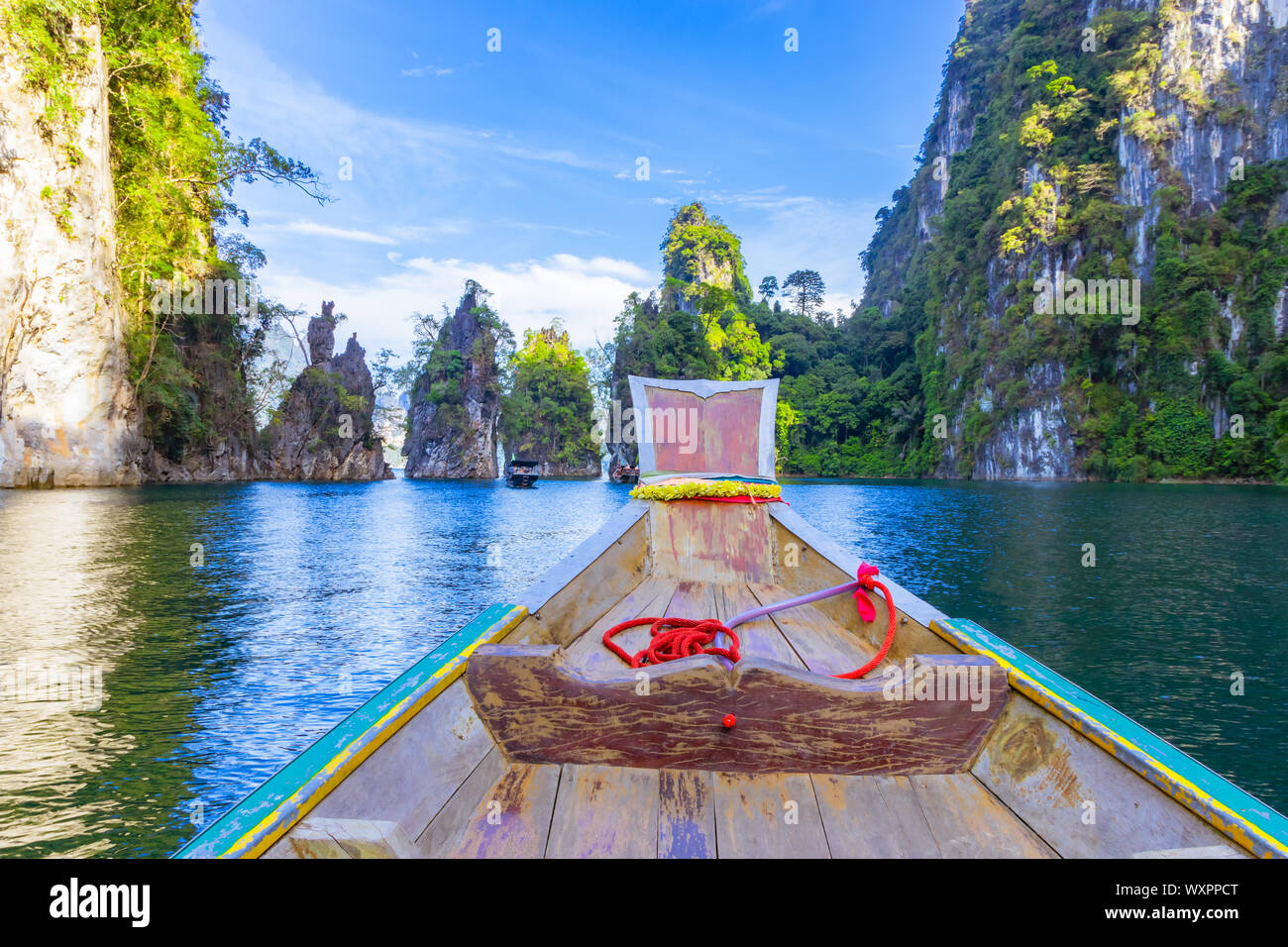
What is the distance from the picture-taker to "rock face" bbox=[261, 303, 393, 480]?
41.0m

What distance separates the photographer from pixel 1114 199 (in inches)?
1533

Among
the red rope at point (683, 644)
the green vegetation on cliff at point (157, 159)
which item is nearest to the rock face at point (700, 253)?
the green vegetation on cliff at point (157, 159)

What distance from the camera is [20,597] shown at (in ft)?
22.0

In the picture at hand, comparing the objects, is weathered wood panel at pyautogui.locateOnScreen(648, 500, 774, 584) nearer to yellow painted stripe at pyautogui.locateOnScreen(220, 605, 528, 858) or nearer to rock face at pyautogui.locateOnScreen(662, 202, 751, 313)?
yellow painted stripe at pyautogui.locateOnScreen(220, 605, 528, 858)

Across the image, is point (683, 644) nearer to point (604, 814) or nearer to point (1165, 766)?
point (604, 814)

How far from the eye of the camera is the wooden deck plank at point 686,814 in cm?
157

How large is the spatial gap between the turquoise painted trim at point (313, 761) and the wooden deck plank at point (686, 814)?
0.69 metres

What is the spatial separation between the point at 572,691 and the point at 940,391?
171 ft

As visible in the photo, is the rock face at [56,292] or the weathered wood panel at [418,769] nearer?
the weathered wood panel at [418,769]

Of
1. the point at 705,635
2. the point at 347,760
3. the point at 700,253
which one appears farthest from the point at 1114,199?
the point at 347,760

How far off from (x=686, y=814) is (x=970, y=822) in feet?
2.32

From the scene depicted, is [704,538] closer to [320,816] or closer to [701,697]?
[701,697]

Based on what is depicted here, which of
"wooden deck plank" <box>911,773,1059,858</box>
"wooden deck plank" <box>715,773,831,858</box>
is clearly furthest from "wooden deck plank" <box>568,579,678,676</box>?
"wooden deck plank" <box>911,773,1059,858</box>

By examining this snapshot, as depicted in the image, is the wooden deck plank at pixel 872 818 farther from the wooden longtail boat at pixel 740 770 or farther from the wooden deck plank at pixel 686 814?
the wooden deck plank at pixel 686 814
